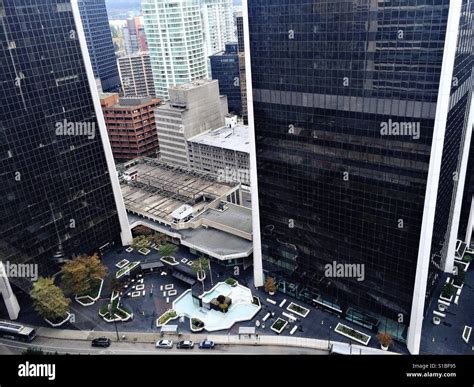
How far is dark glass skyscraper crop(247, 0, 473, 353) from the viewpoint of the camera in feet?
150

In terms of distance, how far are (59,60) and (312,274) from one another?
5668cm

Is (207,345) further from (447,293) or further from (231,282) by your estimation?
(447,293)

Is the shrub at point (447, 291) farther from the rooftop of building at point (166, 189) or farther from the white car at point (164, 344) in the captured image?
the rooftop of building at point (166, 189)

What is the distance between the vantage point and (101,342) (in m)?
63.0

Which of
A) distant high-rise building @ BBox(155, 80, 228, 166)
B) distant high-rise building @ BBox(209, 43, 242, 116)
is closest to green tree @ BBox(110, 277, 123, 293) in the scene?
distant high-rise building @ BBox(155, 80, 228, 166)

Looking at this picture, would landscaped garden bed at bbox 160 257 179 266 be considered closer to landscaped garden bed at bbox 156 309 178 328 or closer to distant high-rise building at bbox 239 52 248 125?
landscaped garden bed at bbox 156 309 178 328

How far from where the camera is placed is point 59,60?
70.1 meters

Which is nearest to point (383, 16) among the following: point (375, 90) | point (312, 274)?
point (375, 90)

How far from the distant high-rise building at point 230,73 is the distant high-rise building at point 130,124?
43.2 meters

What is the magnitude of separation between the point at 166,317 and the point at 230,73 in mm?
120237

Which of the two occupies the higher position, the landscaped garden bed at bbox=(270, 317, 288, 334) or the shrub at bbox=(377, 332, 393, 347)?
the shrub at bbox=(377, 332, 393, 347)

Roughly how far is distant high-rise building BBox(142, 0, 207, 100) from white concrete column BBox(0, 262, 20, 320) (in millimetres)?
121164

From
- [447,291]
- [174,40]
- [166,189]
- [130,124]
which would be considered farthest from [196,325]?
[174,40]
